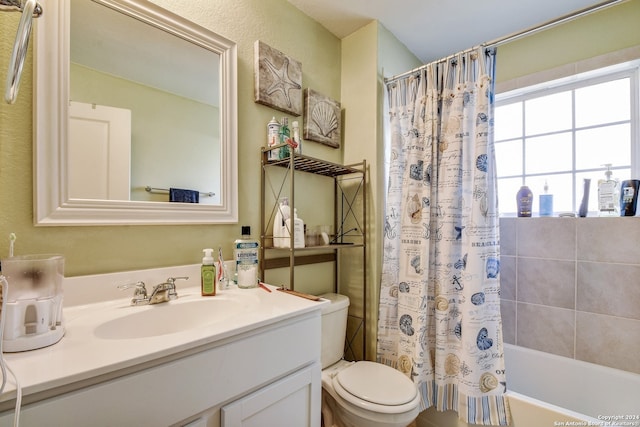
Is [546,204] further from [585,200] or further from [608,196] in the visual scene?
[608,196]

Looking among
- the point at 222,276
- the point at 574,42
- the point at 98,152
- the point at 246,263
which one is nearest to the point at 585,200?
the point at 574,42

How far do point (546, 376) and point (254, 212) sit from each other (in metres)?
2.02

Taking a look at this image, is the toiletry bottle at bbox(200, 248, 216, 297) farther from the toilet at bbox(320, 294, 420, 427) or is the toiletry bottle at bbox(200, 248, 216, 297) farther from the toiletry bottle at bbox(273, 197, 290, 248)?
the toilet at bbox(320, 294, 420, 427)

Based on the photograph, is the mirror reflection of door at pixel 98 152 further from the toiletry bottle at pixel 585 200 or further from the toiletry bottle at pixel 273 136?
the toiletry bottle at pixel 585 200

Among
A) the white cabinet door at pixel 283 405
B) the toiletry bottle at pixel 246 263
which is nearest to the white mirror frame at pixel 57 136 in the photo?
the toiletry bottle at pixel 246 263

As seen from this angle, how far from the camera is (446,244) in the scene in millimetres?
1464

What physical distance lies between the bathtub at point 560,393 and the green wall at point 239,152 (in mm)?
1187

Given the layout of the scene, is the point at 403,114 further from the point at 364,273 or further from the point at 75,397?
the point at 75,397

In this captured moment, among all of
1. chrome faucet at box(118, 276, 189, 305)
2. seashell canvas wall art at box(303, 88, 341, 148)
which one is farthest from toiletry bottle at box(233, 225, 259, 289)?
seashell canvas wall art at box(303, 88, 341, 148)

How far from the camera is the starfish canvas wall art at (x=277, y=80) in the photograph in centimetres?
139

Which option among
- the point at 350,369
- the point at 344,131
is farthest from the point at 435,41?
the point at 350,369

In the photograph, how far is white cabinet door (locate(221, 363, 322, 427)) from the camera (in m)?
0.77

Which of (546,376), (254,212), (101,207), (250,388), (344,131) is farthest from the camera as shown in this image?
(344,131)

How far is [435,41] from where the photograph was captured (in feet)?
6.44
